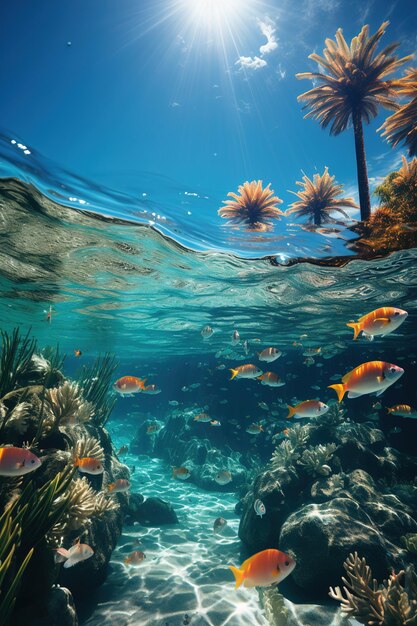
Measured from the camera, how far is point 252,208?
465 inches

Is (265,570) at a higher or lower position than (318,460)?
higher

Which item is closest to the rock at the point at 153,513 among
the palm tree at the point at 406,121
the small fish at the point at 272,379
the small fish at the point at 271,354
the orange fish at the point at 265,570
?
the small fish at the point at 272,379

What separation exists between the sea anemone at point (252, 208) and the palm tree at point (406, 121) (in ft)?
14.2

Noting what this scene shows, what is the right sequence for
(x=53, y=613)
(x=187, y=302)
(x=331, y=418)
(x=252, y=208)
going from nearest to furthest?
1. (x=53, y=613)
2. (x=252, y=208)
3. (x=331, y=418)
4. (x=187, y=302)

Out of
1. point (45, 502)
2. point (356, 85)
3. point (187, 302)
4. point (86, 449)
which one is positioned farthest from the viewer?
point (187, 302)

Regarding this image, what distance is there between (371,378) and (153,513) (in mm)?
10537

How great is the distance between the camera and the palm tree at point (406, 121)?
9.31 meters

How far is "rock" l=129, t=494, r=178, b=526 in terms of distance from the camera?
11.2m

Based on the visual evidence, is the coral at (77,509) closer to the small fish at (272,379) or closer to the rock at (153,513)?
the small fish at (272,379)

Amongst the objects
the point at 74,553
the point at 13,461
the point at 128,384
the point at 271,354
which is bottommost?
the point at 74,553

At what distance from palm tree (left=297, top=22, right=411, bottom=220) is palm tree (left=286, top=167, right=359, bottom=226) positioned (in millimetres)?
1107

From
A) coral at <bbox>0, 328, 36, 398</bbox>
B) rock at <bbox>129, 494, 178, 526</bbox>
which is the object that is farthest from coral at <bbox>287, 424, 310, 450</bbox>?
coral at <bbox>0, 328, 36, 398</bbox>

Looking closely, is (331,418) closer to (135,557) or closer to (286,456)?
(286,456)

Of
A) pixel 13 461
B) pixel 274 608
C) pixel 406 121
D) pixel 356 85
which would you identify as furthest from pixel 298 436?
pixel 356 85
